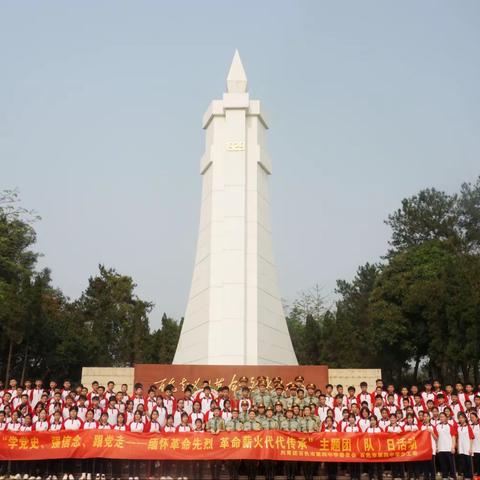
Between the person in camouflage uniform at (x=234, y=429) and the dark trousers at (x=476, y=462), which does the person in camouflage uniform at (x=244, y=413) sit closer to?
the person in camouflage uniform at (x=234, y=429)

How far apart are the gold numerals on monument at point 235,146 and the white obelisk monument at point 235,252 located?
0.03 metres

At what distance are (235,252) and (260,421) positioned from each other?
7683 mm

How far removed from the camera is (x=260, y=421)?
9812mm

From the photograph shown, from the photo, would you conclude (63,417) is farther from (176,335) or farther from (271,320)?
(176,335)

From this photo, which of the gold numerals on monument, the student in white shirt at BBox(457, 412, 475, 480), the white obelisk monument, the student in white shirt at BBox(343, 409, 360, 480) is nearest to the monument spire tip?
the white obelisk monument

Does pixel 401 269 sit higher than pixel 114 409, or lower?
higher

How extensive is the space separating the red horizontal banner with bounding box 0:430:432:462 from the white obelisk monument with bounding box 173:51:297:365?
22.2 ft

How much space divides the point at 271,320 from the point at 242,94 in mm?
6125

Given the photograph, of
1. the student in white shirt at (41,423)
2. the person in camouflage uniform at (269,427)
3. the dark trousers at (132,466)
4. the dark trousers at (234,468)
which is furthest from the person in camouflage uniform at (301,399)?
the student in white shirt at (41,423)

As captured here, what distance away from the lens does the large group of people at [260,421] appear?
9.55 metres

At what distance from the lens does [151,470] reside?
9.59m

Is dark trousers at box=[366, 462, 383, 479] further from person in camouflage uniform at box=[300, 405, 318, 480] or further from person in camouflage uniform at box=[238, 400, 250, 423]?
person in camouflage uniform at box=[238, 400, 250, 423]

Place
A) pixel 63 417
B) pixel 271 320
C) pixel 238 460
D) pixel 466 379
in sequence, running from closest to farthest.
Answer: pixel 238 460 → pixel 63 417 → pixel 271 320 → pixel 466 379

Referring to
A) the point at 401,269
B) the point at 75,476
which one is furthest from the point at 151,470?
the point at 401,269
